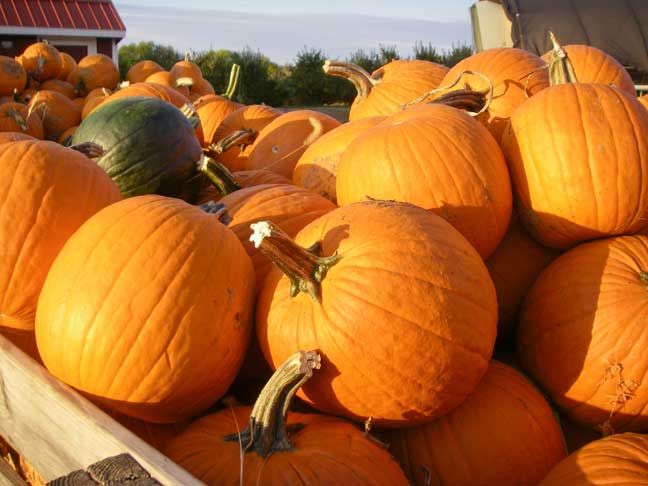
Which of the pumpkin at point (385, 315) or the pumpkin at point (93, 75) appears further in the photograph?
the pumpkin at point (93, 75)

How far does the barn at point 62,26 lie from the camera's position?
13773 millimetres

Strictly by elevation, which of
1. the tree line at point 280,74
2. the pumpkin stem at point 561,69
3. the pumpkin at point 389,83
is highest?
the pumpkin stem at point 561,69

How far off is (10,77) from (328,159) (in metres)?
6.19

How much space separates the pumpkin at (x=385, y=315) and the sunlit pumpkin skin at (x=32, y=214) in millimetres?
708

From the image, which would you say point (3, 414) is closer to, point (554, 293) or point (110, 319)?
point (110, 319)

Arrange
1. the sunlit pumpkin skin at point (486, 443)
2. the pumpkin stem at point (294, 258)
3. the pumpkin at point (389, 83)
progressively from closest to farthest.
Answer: the pumpkin stem at point (294, 258) < the sunlit pumpkin skin at point (486, 443) < the pumpkin at point (389, 83)

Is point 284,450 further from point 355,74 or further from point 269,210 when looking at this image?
point 355,74

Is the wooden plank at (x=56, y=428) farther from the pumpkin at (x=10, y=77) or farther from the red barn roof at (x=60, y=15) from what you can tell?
the red barn roof at (x=60, y=15)

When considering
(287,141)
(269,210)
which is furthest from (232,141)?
(269,210)

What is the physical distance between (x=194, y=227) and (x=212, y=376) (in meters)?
0.39

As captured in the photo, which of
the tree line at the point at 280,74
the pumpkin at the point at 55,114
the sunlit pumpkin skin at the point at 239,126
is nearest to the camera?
the sunlit pumpkin skin at the point at 239,126

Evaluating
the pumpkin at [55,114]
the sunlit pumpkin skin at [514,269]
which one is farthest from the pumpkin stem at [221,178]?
the pumpkin at [55,114]

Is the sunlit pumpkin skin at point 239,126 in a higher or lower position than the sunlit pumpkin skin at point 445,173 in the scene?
lower

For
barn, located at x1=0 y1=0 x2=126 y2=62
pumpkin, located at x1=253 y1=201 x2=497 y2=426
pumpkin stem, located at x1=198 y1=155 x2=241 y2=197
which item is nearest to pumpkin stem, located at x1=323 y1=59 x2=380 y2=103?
pumpkin stem, located at x1=198 y1=155 x2=241 y2=197
